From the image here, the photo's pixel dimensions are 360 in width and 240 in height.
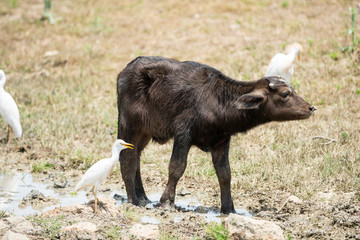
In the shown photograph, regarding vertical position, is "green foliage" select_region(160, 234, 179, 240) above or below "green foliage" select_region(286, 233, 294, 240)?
below

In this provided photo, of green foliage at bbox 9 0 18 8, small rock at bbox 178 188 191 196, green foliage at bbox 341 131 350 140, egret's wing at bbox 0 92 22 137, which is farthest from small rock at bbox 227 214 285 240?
green foliage at bbox 9 0 18 8

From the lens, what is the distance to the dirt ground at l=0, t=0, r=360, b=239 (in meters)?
6.87

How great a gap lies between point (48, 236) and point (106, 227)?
1.95 feet

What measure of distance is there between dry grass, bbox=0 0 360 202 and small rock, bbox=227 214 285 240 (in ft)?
6.37

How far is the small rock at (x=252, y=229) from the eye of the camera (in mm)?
5543

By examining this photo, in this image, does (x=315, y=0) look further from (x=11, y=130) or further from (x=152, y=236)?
(x=152, y=236)

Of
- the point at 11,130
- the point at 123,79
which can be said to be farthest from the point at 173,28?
the point at 123,79

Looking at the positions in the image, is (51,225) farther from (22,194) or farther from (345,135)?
(345,135)

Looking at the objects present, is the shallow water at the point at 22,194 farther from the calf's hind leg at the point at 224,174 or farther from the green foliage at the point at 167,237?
the green foliage at the point at 167,237

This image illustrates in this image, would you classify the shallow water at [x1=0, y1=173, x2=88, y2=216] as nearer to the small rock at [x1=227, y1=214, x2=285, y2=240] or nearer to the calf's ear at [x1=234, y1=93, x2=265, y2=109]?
the calf's ear at [x1=234, y1=93, x2=265, y2=109]

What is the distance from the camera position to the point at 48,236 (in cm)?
572

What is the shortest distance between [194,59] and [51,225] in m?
8.35

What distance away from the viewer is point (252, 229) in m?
5.58

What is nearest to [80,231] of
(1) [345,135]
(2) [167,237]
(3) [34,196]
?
(2) [167,237]
